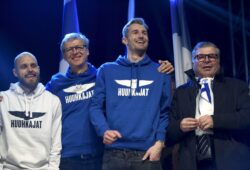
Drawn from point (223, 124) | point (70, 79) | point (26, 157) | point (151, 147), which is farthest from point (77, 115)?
point (223, 124)

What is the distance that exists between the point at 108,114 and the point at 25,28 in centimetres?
354

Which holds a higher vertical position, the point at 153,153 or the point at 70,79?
the point at 70,79

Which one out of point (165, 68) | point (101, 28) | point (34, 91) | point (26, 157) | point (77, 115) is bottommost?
point (26, 157)

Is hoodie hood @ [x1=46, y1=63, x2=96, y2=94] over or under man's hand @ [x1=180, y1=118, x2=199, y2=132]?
over

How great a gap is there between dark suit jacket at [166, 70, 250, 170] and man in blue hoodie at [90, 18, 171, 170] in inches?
4.6

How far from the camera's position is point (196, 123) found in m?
2.93

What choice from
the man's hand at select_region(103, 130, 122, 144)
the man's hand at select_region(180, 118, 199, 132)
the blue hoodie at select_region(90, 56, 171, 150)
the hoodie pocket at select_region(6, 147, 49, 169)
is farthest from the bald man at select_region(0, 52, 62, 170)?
the man's hand at select_region(180, 118, 199, 132)

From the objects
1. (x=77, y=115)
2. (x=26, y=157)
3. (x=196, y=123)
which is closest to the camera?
(x=196, y=123)

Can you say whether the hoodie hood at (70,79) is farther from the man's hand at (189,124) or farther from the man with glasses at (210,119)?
the man's hand at (189,124)

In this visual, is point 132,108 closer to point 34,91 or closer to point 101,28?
point 34,91

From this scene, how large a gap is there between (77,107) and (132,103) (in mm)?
472

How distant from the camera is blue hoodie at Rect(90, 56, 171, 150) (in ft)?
9.62

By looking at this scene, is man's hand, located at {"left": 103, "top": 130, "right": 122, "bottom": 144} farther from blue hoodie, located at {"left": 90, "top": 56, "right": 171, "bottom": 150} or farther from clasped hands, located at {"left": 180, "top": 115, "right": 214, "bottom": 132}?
clasped hands, located at {"left": 180, "top": 115, "right": 214, "bottom": 132}

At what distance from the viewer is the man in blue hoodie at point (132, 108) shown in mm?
2904
